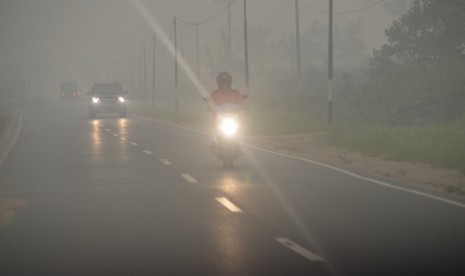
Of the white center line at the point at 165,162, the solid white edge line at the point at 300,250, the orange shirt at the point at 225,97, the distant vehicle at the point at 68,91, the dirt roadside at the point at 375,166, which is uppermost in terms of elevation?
the distant vehicle at the point at 68,91

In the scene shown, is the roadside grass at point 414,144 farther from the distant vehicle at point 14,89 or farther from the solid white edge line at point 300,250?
the distant vehicle at point 14,89

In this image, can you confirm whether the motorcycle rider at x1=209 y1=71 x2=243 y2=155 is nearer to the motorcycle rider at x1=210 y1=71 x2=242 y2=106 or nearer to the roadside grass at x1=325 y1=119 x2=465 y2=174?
the motorcycle rider at x1=210 y1=71 x2=242 y2=106

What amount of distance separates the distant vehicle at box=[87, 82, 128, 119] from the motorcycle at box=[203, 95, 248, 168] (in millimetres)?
32598

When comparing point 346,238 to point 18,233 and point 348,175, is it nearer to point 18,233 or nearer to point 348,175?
point 18,233

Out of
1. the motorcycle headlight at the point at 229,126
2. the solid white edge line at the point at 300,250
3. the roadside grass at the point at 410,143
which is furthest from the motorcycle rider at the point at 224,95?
the solid white edge line at the point at 300,250

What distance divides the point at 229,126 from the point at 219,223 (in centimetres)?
773

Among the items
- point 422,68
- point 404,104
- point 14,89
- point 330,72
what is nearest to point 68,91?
point 14,89

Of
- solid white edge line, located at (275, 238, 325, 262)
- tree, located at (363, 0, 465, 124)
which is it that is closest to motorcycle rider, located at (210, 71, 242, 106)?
solid white edge line, located at (275, 238, 325, 262)

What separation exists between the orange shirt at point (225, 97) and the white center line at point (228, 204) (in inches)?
219

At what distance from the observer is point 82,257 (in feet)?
27.9

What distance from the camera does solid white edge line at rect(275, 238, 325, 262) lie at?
830cm

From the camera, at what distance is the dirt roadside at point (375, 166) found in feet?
50.3

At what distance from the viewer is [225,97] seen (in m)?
18.4

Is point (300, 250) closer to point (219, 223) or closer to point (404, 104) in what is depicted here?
point (219, 223)
